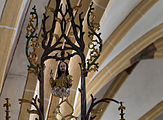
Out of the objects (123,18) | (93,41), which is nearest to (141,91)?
(123,18)

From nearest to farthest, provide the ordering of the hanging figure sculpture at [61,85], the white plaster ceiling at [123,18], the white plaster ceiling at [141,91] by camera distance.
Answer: the hanging figure sculpture at [61,85], the white plaster ceiling at [123,18], the white plaster ceiling at [141,91]

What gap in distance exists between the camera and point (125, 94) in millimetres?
10359

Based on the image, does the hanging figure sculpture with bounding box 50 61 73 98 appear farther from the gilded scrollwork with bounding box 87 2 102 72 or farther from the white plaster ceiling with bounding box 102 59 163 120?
the white plaster ceiling with bounding box 102 59 163 120

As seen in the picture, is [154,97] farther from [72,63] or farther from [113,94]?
[72,63]

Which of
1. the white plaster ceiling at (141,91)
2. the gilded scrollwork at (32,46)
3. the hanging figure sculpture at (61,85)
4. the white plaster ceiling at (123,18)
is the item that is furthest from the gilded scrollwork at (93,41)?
the white plaster ceiling at (141,91)

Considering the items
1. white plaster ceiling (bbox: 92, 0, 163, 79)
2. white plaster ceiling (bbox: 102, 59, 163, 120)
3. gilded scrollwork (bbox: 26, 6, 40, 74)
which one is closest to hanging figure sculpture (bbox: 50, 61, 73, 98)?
gilded scrollwork (bbox: 26, 6, 40, 74)

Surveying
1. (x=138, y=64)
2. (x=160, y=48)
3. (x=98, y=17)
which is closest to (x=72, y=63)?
(x=98, y=17)

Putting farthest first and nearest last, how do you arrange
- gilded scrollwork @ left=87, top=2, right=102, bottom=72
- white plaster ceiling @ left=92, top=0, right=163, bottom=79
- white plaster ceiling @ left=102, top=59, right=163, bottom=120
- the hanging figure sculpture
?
white plaster ceiling @ left=102, top=59, right=163, bottom=120 → white plaster ceiling @ left=92, top=0, right=163, bottom=79 → gilded scrollwork @ left=87, top=2, right=102, bottom=72 → the hanging figure sculpture

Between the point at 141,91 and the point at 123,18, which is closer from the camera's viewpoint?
the point at 123,18

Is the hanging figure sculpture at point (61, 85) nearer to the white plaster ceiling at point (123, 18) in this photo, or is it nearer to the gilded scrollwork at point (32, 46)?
the gilded scrollwork at point (32, 46)

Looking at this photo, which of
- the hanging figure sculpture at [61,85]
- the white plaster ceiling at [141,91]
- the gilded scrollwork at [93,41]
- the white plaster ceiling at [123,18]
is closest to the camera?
the hanging figure sculpture at [61,85]

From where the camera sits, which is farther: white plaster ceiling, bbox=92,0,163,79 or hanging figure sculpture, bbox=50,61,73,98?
white plaster ceiling, bbox=92,0,163,79

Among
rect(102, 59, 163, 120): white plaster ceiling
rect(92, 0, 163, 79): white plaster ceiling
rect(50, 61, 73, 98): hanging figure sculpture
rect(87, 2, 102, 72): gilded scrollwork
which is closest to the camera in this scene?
rect(50, 61, 73, 98): hanging figure sculpture

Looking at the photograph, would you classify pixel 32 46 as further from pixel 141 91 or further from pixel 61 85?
pixel 141 91
